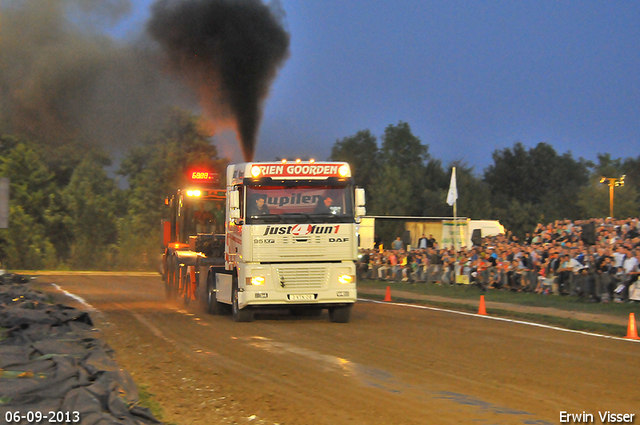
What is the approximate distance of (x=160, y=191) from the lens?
62469 mm

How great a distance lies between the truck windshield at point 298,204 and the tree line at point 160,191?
4021 centimetres

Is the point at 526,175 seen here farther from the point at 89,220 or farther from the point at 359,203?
the point at 359,203

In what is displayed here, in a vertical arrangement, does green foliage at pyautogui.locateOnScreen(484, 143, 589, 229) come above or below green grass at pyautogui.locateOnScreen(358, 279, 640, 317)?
above

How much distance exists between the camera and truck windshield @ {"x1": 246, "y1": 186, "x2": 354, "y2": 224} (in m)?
15.3

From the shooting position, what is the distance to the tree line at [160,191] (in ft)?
200

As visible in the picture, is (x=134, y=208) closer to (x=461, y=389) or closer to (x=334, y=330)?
(x=334, y=330)

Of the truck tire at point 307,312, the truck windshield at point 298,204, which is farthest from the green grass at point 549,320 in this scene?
the truck windshield at point 298,204

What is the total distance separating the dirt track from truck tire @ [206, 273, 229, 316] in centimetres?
144

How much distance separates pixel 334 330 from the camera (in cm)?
1470

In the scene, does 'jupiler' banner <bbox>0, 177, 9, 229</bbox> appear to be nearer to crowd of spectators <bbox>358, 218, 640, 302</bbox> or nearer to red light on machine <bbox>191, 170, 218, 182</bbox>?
red light on machine <bbox>191, 170, 218, 182</bbox>

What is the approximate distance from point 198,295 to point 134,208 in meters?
47.6

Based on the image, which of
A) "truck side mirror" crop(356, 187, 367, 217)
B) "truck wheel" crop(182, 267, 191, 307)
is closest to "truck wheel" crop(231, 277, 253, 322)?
"truck side mirror" crop(356, 187, 367, 217)

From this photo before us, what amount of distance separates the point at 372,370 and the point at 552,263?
14.9m

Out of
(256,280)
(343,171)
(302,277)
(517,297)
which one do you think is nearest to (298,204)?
(343,171)
